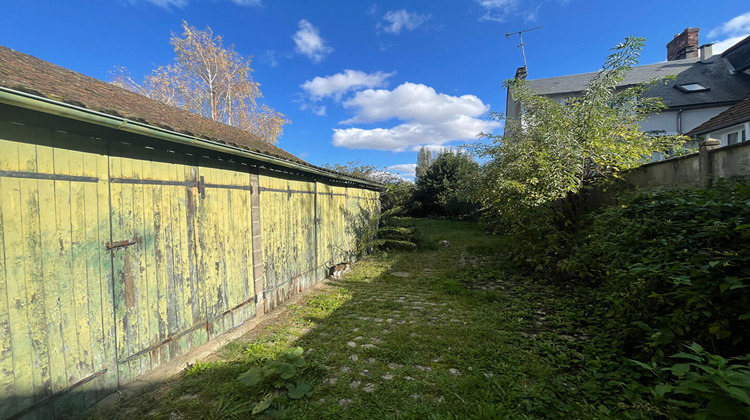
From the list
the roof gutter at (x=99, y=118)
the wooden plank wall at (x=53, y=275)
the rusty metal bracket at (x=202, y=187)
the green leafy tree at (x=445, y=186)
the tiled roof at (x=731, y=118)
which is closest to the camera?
the roof gutter at (x=99, y=118)

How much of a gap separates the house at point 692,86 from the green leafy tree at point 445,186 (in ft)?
17.9

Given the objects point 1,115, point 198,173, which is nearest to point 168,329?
point 198,173

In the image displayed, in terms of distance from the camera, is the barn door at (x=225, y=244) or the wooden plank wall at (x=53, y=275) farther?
the barn door at (x=225, y=244)

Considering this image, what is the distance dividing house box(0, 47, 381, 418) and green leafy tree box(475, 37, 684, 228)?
4.68 m

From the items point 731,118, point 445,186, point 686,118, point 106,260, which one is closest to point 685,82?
point 686,118

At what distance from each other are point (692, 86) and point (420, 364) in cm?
1901

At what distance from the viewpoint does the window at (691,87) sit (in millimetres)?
12750

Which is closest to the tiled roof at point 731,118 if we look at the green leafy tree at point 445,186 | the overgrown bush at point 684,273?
the overgrown bush at point 684,273

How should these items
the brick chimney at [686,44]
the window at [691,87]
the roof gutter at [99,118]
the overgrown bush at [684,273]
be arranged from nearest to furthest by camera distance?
the roof gutter at [99,118] < the overgrown bush at [684,273] < the window at [691,87] < the brick chimney at [686,44]

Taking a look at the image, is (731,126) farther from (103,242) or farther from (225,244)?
(103,242)

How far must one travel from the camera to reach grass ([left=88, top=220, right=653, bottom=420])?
6.70 feet

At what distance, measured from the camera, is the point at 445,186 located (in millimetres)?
18234

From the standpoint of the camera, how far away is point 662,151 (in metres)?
5.47

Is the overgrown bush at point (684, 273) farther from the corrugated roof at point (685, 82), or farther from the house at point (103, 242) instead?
the corrugated roof at point (685, 82)
